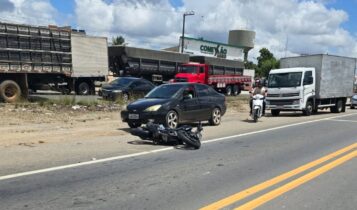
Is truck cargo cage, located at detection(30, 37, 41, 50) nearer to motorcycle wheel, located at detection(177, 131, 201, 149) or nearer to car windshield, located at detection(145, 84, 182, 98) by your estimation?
car windshield, located at detection(145, 84, 182, 98)

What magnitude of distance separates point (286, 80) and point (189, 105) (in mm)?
9734

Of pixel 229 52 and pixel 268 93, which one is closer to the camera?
pixel 268 93

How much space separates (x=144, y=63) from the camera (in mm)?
38281

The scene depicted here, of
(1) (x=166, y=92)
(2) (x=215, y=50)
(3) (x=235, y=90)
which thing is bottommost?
(3) (x=235, y=90)

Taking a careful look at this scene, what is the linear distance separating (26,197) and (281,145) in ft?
24.8

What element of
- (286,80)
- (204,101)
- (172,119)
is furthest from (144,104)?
(286,80)

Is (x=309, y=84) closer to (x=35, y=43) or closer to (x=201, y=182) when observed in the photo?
(x=35, y=43)

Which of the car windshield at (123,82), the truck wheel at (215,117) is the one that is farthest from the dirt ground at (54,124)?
the car windshield at (123,82)

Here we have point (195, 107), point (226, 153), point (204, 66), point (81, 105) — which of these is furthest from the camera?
point (204, 66)

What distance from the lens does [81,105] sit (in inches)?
837

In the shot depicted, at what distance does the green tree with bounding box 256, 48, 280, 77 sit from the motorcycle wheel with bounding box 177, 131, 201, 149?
90.5 meters

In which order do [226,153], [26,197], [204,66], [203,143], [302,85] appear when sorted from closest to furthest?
[26,197], [226,153], [203,143], [302,85], [204,66]

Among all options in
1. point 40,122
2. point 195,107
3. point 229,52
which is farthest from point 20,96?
point 229,52

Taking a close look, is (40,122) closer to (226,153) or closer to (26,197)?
(226,153)
